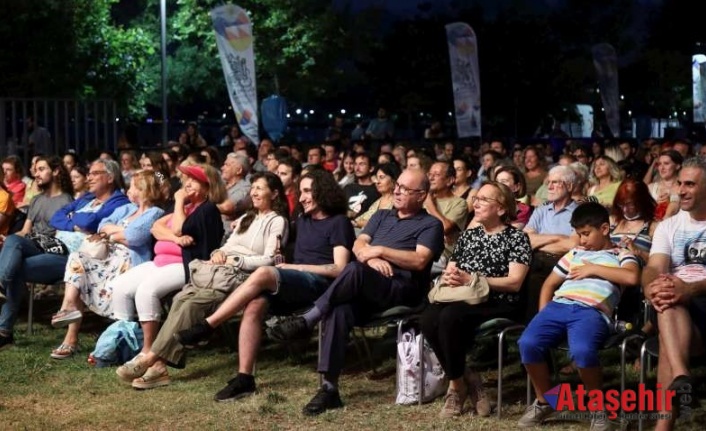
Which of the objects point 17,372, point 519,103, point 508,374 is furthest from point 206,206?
point 519,103

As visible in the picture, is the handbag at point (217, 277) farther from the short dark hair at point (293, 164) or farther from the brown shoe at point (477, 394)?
the short dark hair at point (293, 164)

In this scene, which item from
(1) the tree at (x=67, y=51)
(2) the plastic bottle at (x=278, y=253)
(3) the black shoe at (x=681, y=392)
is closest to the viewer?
(3) the black shoe at (x=681, y=392)

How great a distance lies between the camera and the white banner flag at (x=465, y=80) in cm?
2136

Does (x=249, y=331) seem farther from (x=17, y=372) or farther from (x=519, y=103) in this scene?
(x=519, y=103)

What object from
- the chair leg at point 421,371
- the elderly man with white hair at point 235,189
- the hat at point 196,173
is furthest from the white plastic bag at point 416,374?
the elderly man with white hair at point 235,189

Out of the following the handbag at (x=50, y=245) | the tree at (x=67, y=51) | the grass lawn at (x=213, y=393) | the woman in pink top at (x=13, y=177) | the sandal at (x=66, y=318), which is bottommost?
the grass lawn at (x=213, y=393)

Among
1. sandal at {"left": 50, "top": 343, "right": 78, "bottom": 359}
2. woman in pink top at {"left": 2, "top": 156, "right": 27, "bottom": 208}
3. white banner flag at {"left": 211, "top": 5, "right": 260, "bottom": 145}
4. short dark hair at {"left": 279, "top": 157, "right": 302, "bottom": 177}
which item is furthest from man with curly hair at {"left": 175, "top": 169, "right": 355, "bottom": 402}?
white banner flag at {"left": 211, "top": 5, "right": 260, "bottom": 145}

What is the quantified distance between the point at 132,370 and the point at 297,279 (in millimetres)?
1178

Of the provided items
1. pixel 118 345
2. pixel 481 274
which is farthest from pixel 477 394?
pixel 118 345

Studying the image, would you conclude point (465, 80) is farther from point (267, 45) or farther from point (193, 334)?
point (267, 45)

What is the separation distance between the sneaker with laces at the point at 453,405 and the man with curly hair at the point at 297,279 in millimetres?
1262

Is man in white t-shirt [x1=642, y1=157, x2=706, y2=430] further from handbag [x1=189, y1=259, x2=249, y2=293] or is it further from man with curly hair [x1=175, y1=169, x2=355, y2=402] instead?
handbag [x1=189, y1=259, x2=249, y2=293]

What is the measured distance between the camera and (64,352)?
9.01m

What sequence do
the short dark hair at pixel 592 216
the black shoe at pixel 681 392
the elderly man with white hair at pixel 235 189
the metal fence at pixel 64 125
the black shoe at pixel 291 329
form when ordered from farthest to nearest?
the metal fence at pixel 64 125, the elderly man with white hair at pixel 235 189, the black shoe at pixel 291 329, the short dark hair at pixel 592 216, the black shoe at pixel 681 392
